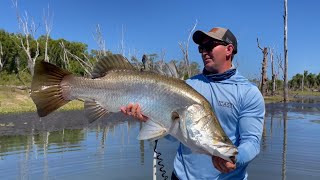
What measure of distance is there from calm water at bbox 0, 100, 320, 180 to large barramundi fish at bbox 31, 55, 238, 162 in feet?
20.5

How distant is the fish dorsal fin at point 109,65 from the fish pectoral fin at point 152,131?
1.44 ft

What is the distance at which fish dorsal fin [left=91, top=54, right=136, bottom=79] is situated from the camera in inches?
113

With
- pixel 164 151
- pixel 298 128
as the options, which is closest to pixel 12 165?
pixel 164 151

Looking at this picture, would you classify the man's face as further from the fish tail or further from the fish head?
the fish tail

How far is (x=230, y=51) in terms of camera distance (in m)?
3.10

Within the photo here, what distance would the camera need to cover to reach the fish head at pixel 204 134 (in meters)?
2.38

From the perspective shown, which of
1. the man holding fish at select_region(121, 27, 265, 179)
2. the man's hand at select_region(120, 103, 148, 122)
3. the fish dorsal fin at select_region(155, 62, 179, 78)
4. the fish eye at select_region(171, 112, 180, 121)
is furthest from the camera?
the fish dorsal fin at select_region(155, 62, 179, 78)

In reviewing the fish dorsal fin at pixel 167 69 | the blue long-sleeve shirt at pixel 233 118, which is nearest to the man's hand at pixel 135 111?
the fish dorsal fin at pixel 167 69

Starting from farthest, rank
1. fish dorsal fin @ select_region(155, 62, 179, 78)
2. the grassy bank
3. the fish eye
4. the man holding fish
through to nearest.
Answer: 1. the grassy bank
2. fish dorsal fin @ select_region(155, 62, 179, 78)
3. the man holding fish
4. the fish eye

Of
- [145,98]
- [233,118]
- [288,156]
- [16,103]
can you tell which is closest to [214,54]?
[233,118]

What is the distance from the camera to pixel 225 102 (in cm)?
299

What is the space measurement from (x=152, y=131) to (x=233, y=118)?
27.1 inches

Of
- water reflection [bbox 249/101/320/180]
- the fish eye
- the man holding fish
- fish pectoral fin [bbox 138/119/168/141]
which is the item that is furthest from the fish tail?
water reflection [bbox 249/101/320/180]

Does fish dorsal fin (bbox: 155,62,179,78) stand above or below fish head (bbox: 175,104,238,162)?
above
